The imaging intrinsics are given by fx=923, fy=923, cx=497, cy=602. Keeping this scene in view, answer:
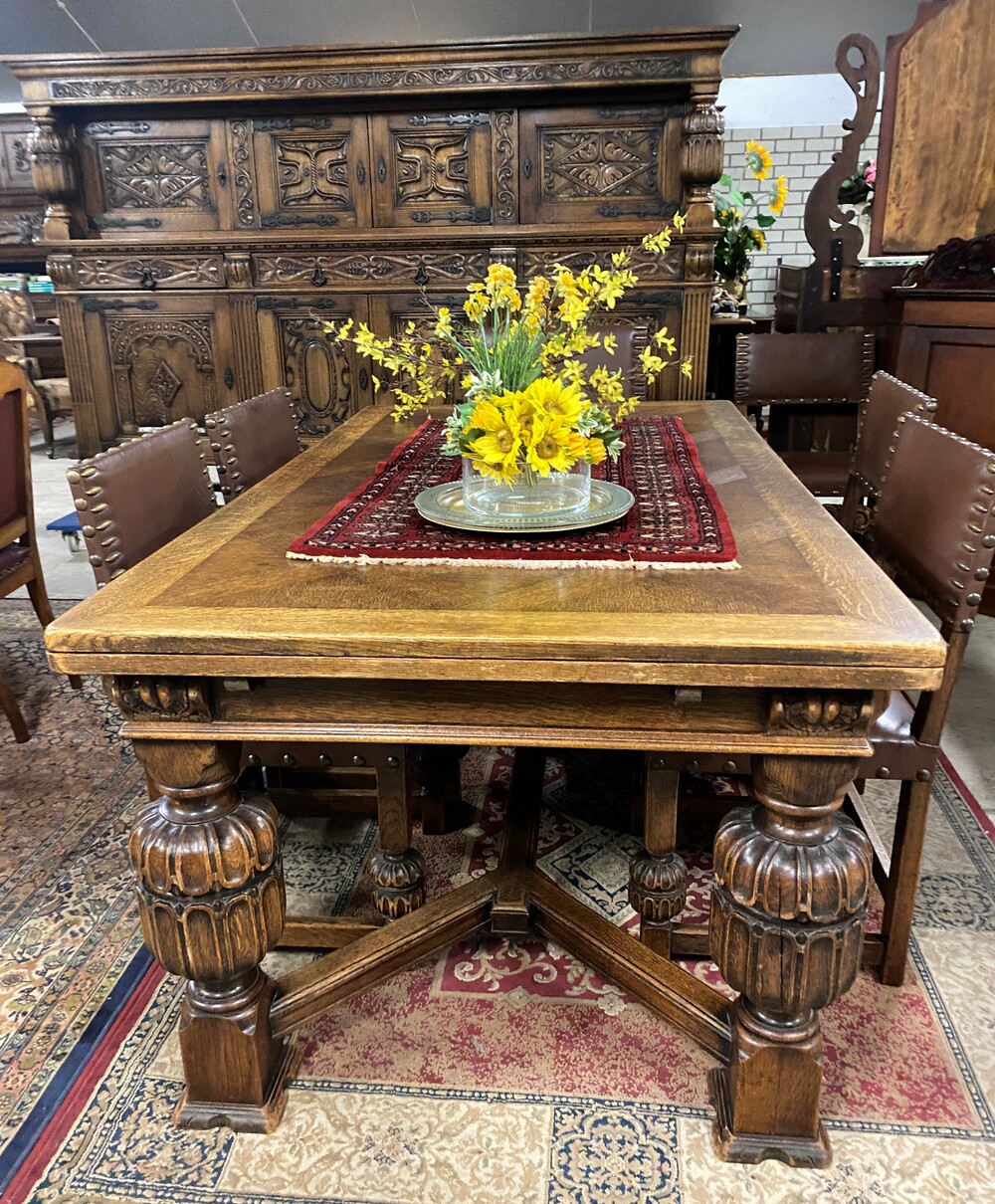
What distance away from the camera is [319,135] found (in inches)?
140

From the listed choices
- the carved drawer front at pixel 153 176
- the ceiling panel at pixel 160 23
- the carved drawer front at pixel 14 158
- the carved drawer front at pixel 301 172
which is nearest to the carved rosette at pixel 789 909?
the carved drawer front at pixel 301 172

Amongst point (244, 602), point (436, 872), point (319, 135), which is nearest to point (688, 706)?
point (244, 602)

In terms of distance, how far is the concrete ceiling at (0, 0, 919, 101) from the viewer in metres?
5.32

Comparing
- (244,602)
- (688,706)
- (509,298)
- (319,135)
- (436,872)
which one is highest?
(319,135)

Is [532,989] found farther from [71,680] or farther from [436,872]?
[71,680]

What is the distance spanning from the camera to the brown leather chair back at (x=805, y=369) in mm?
3094

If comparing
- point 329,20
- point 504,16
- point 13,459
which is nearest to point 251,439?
point 13,459

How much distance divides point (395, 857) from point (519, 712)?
0.68m

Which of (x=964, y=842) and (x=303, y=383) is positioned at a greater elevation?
(x=303, y=383)

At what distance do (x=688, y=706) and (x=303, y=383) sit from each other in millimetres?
3068

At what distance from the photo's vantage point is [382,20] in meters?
5.45

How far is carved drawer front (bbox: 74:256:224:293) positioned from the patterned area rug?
2.52 m

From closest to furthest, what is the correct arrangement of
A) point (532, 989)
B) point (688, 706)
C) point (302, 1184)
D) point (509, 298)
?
1. point (688, 706)
2. point (302, 1184)
3. point (509, 298)
4. point (532, 989)

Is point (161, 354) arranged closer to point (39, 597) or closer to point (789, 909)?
point (39, 597)
